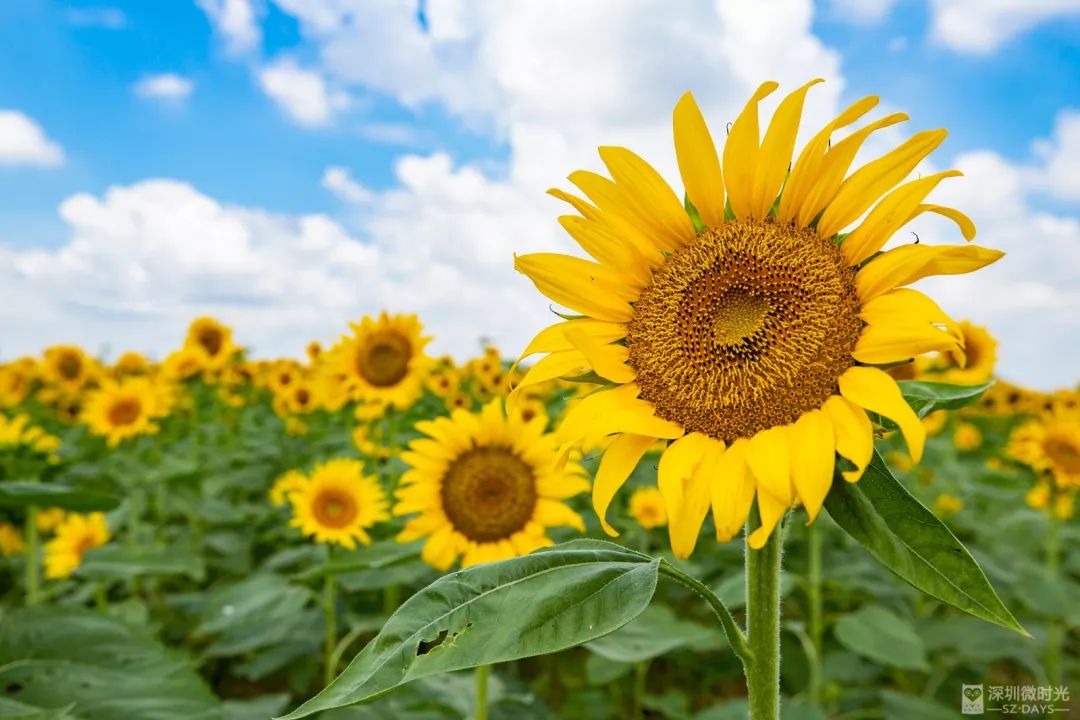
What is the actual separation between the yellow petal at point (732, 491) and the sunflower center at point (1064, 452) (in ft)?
16.6

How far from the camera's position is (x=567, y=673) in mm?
4980

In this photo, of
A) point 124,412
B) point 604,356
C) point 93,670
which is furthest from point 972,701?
point 124,412

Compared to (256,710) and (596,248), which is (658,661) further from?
(596,248)

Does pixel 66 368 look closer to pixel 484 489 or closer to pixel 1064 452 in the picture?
pixel 484 489

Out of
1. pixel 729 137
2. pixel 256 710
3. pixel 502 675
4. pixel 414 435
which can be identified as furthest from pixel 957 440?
pixel 729 137

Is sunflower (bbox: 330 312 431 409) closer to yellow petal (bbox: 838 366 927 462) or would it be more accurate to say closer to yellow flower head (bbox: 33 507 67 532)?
yellow flower head (bbox: 33 507 67 532)

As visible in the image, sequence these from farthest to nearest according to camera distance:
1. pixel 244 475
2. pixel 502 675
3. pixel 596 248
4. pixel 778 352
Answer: pixel 244 475, pixel 502 675, pixel 596 248, pixel 778 352

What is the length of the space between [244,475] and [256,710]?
3.90 metres

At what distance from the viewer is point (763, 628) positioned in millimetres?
1637

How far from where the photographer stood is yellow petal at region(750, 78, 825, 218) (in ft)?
5.13

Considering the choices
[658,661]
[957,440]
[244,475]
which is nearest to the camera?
[658,661]

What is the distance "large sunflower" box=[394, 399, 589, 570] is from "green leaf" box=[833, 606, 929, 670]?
1584mm

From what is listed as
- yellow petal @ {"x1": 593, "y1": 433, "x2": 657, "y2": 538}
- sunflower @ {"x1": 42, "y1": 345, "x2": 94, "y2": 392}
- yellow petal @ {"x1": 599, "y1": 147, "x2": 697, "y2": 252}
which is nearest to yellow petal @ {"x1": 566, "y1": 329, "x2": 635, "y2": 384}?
yellow petal @ {"x1": 593, "y1": 433, "x2": 657, "y2": 538}

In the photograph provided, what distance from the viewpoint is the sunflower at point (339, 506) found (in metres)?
4.34
